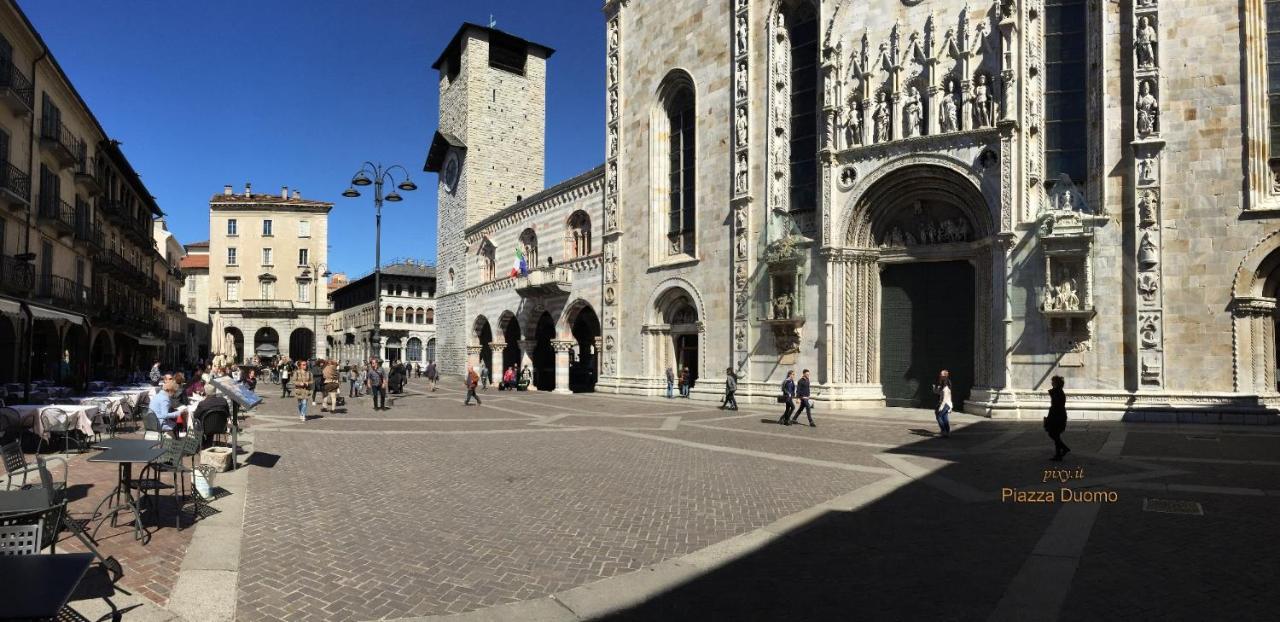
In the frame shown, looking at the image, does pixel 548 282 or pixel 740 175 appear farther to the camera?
pixel 548 282

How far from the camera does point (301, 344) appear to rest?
75.4m

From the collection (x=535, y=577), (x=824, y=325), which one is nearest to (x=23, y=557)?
(x=535, y=577)

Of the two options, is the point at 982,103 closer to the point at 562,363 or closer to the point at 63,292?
the point at 562,363

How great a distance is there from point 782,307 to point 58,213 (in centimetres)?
2670

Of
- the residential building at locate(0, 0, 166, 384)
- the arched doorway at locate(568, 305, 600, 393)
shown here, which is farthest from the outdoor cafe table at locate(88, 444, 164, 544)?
the arched doorway at locate(568, 305, 600, 393)

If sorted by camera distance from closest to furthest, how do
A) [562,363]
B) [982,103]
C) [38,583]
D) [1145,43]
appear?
[38,583] < [1145,43] < [982,103] < [562,363]

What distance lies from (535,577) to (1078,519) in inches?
242

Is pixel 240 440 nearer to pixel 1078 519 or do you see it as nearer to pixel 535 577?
pixel 535 577

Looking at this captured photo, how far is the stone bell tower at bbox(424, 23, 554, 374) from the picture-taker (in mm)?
46844

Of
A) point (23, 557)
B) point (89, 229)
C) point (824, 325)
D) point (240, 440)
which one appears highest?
point (89, 229)

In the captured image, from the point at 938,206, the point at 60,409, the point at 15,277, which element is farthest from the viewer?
the point at 938,206

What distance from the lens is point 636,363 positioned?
100ft

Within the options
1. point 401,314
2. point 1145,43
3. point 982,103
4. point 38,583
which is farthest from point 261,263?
point 38,583

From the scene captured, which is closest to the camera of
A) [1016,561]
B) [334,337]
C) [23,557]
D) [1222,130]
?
[23,557]
